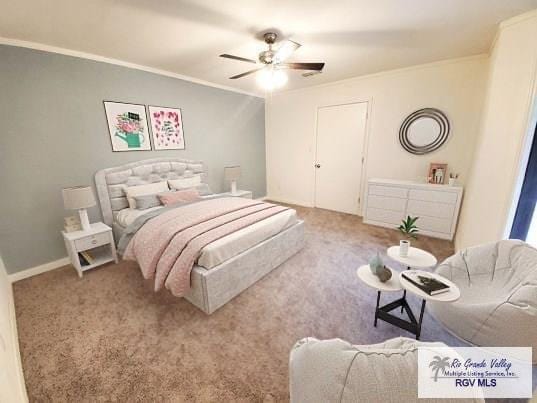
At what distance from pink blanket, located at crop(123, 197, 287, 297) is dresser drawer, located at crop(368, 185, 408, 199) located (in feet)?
6.03

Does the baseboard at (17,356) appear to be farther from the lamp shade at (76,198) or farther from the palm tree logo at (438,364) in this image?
the palm tree logo at (438,364)

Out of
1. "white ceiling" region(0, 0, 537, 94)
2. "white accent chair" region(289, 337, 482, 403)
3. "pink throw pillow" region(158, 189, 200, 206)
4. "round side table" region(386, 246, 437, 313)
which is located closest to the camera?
"white accent chair" region(289, 337, 482, 403)

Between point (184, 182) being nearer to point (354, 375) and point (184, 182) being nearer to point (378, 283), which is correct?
point (378, 283)

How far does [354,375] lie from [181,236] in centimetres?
179

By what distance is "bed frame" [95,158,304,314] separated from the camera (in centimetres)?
191

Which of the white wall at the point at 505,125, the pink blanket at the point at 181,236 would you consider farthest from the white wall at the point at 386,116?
the pink blanket at the point at 181,236

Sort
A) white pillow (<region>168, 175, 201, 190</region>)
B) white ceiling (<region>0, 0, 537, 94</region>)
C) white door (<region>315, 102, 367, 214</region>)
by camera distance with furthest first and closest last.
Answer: white door (<region>315, 102, 367, 214</region>), white pillow (<region>168, 175, 201, 190</region>), white ceiling (<region>0, 0, 537, 94</region>)

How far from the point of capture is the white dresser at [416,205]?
3.17m

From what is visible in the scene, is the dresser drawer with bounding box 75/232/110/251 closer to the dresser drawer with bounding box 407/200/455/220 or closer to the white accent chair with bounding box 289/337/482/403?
the white accent chair with bounding box 289/337/482/403

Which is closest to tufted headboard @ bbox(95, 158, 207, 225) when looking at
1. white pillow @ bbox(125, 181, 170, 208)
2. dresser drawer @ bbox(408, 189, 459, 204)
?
white pillow @ bbox(125, 181, 170, 208)

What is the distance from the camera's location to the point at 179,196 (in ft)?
10.4

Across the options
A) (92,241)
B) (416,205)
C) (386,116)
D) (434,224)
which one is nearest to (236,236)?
(92,241)

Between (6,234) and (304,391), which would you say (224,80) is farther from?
(304,391)

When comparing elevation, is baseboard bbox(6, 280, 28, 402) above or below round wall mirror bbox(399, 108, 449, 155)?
below
